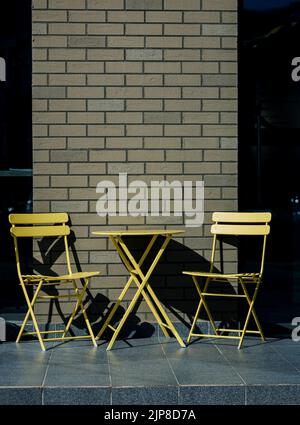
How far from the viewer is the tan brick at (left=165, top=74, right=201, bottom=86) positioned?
6.09 metres

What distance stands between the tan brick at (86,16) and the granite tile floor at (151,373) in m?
2.52

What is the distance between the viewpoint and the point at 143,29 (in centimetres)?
607

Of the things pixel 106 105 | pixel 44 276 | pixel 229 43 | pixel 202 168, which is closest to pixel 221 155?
pixel 202 168

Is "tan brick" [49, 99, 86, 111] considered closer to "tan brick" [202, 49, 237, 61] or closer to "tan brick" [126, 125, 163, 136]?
"tan brick" [126, 125, 163, 136]

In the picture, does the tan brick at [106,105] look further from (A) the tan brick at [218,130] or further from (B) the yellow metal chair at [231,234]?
(B) the yellow metal chair at [231,234]

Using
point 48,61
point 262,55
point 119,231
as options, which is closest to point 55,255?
point 119,231

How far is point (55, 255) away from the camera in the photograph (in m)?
6.08

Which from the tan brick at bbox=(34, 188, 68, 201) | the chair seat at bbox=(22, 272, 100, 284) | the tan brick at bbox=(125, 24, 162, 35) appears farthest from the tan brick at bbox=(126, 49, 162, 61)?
the chair seat at bbox=(22, 272, 100, 284)

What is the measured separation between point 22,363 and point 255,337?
76.1 inches

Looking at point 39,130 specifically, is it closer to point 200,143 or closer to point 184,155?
point 184,155

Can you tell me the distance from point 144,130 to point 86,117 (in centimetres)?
47

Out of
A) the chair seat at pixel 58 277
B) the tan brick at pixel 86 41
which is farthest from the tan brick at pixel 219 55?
the chair seat at pixel 58 277

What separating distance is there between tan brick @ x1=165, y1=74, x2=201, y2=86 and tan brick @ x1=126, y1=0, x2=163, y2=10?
557 millimetres

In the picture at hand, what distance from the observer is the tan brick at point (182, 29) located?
608 cm
